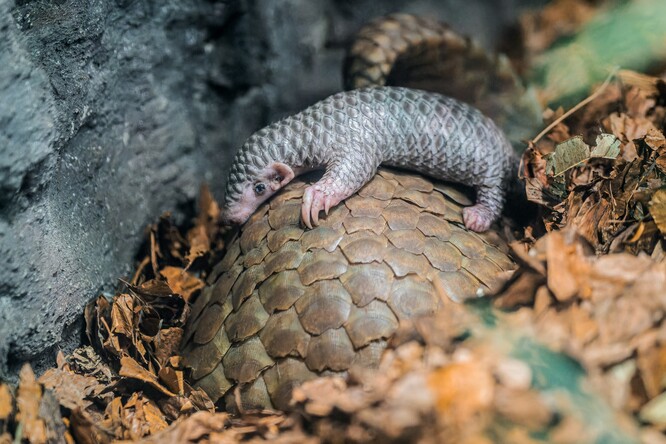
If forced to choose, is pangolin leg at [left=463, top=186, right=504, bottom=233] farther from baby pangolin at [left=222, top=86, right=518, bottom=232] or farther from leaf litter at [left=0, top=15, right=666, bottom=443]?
leaf litter at [left=0, top=15, right=666, bottom=443]

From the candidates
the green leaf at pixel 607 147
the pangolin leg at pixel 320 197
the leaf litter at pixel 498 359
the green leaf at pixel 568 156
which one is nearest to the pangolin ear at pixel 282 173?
the pangolin leg at pixel 320 197

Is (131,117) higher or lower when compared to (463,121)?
higher

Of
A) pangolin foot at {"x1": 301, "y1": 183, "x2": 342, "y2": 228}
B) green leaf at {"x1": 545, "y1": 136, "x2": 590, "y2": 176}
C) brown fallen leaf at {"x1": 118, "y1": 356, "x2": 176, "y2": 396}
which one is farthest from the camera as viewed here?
green leaf at {"x1": 545, "y1": 136, "x2": 590, "y2": 176}

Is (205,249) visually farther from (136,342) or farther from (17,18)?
(17,18)

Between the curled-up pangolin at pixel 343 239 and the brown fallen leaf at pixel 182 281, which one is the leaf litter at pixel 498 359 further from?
the curled-up pangolin at pixel 343 239

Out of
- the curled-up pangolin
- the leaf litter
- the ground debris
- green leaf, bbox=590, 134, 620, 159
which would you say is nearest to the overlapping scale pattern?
the curled-up pangolin

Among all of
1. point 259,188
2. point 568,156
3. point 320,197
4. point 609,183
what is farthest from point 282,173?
point 609,183

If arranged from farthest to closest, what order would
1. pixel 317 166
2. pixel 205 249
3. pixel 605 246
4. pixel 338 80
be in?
pixel 338 80 < pixel 205 249 < pixel 317 166 < pixel 605 246

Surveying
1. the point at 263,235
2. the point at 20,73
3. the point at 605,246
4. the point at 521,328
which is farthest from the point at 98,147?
the point at 605,246
